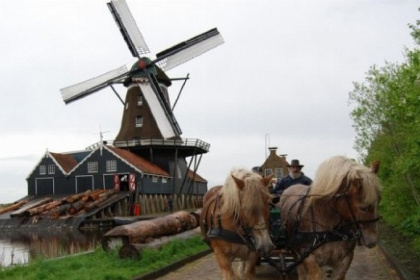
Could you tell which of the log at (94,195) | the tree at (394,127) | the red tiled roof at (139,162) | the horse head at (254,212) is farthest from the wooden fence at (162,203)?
the horse head at (254,212)

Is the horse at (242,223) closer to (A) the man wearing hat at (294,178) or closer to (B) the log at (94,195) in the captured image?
(A) the man wearing hat at (294,178)

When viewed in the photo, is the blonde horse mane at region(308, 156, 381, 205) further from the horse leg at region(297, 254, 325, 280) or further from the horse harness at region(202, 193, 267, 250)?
the horse harness at region(202, 193, 267, 250)

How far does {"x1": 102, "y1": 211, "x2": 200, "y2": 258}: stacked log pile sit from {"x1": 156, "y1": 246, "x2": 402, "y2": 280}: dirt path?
1.15 m

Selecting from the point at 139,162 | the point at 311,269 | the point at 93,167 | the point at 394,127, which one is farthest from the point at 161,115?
the point at 311,269

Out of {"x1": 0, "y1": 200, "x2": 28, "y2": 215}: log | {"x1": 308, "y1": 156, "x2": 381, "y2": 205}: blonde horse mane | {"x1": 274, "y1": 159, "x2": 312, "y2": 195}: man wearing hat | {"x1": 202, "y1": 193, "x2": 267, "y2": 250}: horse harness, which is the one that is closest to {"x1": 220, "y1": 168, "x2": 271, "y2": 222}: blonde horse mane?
{"x1": 202, "y1": 193, "x2": 267, "y2": 250}: horse harness

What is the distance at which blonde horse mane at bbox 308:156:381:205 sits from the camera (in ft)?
18.3

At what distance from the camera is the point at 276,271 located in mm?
9875

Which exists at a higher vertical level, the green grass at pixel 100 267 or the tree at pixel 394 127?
the tree at pixel 394 127

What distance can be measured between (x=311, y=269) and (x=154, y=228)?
7383 mm

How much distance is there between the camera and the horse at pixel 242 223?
572cm

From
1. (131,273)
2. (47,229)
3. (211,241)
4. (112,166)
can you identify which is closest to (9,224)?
(47,229)

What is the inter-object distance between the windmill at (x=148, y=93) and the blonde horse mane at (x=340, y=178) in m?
33.5

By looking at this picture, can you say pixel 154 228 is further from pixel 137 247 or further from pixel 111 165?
pixel 111 165

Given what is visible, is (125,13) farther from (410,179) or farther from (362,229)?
(362,229)
